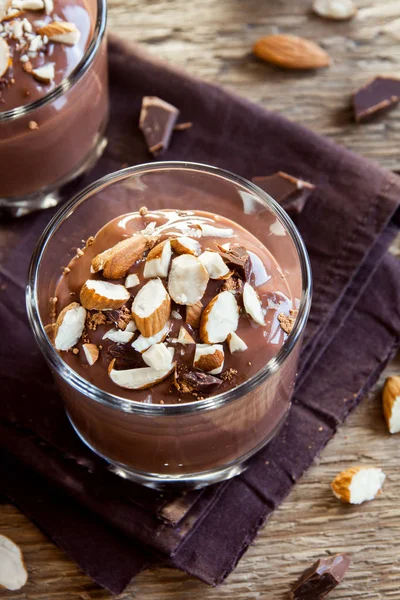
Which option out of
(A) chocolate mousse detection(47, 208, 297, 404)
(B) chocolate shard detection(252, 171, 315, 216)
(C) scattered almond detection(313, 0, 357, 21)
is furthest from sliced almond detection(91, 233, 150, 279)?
(C) scattered almond detection(313, 0, 357, 21)

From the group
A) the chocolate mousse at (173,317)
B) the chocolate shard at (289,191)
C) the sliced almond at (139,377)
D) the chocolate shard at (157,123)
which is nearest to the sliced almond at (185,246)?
the chocolate mousse at (173,317)

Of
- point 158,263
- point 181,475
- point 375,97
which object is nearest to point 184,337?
point 158,263

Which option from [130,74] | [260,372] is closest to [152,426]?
[260,372]

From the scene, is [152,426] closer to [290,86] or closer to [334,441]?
[334,441]

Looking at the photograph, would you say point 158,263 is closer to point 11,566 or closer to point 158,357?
point 158,357

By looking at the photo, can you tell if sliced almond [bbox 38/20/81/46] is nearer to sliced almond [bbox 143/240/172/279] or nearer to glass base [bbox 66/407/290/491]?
sliced almond [bbox 143/240/172/279]

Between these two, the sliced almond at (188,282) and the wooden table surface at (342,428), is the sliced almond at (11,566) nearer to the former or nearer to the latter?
the wooden table surface at (342,428)
